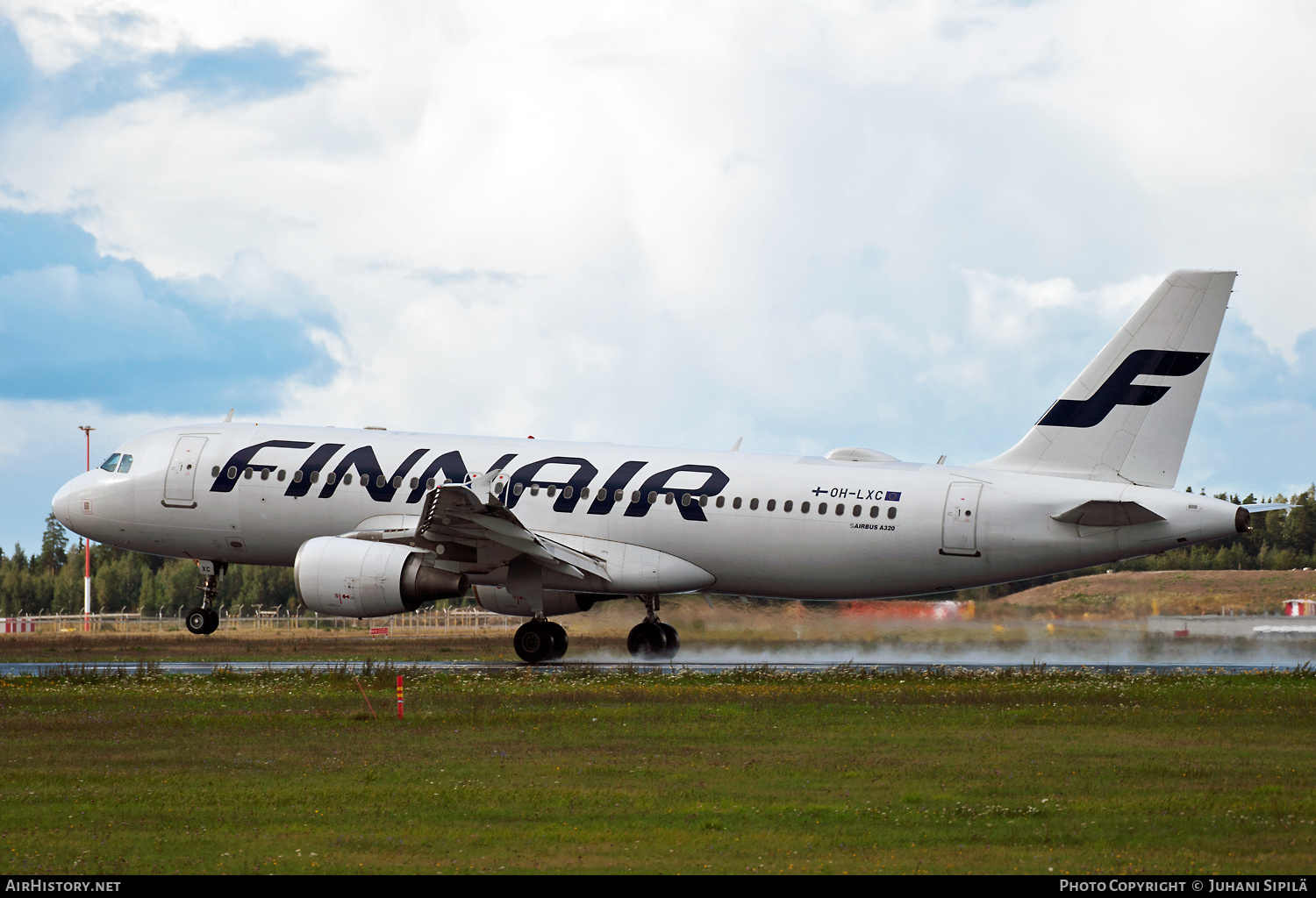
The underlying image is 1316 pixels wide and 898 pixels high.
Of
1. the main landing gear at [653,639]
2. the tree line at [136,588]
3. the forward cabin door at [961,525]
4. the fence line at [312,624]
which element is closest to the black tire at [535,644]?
the main landing gear at [653,639]

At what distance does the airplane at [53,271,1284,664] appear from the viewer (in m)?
29.7

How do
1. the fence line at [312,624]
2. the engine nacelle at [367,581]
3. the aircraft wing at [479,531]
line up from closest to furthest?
the aircraft wing at [479,531], the engine nacelle at [367,581], the fence line at [312,624]

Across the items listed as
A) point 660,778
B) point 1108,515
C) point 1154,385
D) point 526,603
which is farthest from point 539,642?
point 660,778

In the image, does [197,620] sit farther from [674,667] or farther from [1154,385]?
[1154,385]

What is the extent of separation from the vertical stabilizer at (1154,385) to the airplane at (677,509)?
0.13 feet

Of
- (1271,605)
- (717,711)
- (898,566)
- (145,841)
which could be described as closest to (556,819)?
(145,841)

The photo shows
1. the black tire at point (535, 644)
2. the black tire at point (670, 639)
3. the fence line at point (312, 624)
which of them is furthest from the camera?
the fence line at point (312, 624)

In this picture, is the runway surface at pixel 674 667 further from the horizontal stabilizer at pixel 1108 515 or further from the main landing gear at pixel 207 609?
the horizontal stabilizer at pixel 1108 515

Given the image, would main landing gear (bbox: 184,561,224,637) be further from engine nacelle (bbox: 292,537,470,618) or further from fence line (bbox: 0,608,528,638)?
fence line (bbox: 0,608,528,638)

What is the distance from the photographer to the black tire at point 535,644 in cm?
3203

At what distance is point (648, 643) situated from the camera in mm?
33750

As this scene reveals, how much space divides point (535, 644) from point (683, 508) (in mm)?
4796

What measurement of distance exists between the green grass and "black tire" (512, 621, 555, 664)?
4.76 m
